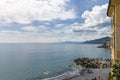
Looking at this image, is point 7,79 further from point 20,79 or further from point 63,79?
point 63,79

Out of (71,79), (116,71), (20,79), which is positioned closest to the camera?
(116,71)

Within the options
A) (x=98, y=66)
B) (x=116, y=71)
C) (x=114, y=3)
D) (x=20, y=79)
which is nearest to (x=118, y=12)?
(x=114, y=3)

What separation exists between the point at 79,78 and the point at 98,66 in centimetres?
1996

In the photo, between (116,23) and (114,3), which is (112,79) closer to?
(116,23)

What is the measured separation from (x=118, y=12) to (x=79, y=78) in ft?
135

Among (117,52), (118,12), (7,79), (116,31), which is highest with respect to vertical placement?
(118,12)

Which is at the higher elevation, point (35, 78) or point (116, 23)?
point (116, 23)

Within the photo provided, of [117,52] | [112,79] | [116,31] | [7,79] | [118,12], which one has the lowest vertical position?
[7,79]

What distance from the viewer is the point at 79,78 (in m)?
53.8

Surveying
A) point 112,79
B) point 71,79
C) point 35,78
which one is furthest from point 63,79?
point 112,79

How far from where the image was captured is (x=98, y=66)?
72625mm

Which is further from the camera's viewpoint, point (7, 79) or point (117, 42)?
point (7, 79)

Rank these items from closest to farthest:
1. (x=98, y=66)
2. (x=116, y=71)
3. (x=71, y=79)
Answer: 1. (x=116, y=71)
2. (x=71, y=79)
3. (x=98, y=66)

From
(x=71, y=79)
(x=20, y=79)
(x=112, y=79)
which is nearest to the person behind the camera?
(x=112, y=79)
